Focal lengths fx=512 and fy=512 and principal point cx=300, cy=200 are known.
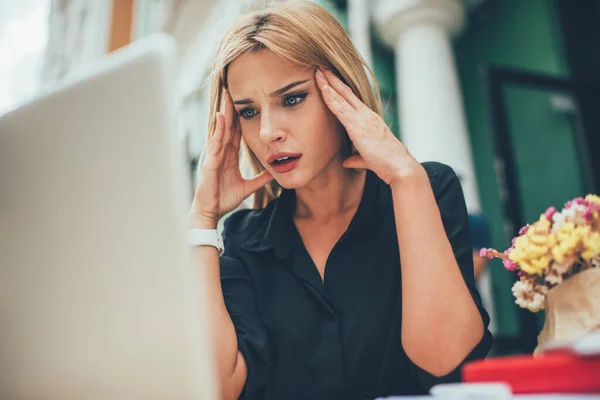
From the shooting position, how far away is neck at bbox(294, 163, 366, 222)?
3.45 feet

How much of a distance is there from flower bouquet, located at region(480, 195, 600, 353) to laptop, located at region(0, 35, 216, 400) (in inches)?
18.1

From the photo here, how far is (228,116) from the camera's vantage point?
1.03m

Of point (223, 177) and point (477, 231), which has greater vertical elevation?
point (223, 177)

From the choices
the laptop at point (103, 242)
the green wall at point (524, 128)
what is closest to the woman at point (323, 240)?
the laptop at point (103, 242)

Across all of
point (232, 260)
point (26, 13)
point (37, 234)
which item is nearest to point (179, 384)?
point (37, 234)

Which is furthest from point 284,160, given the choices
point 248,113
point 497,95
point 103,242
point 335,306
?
point 497,95

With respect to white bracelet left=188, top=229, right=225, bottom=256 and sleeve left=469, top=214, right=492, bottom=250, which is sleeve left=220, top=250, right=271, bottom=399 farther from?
sleeve left=469, top=214, right=492, bottom=250

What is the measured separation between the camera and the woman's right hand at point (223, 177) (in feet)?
2.98

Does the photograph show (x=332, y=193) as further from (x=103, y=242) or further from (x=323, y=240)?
(x=103, y=242)

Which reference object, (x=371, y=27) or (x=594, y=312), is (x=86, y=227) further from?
(x=371, y=27)

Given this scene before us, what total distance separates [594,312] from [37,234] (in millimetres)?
604

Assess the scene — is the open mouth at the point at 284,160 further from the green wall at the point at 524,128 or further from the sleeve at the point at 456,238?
the green wall at the point at 524,128

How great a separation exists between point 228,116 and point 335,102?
232mm

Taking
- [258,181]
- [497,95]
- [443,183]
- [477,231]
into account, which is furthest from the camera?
[497,95]
